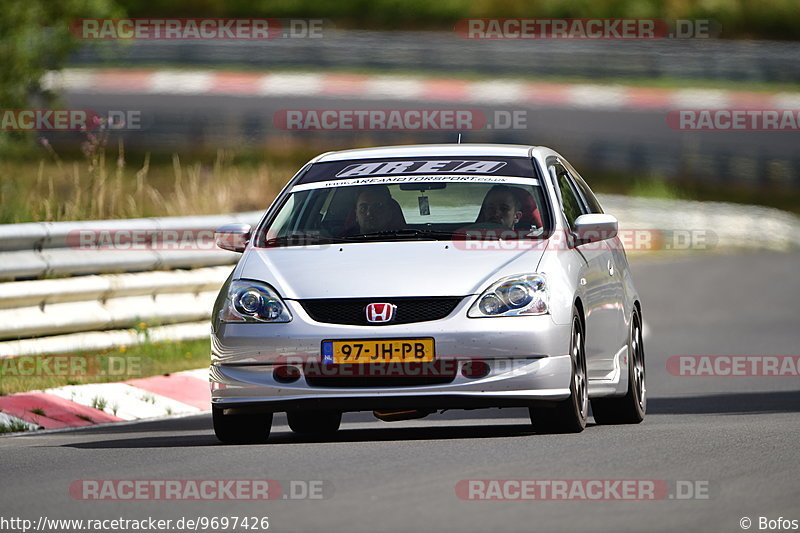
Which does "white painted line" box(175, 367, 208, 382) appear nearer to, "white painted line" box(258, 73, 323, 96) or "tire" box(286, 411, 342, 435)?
"tire" box(286, 411, 342, 435)

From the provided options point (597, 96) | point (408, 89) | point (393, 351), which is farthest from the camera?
point (408, 89)

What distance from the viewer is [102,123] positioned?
15711mm

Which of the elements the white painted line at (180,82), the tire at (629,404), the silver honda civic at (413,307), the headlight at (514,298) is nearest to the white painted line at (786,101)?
the white painted line at (180,82)

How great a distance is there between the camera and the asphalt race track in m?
6.88

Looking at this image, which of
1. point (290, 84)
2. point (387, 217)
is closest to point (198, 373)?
point (387, 217)

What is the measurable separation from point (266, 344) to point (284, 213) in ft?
5.10

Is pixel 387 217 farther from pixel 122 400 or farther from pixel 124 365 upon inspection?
pixel 124 365

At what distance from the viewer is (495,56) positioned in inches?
1449

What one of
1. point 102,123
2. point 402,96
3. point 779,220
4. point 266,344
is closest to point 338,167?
point 266,344

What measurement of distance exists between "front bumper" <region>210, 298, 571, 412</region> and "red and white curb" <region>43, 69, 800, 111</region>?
24373 mm

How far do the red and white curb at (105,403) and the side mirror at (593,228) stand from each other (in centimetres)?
362

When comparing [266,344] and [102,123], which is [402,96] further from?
[266,344]

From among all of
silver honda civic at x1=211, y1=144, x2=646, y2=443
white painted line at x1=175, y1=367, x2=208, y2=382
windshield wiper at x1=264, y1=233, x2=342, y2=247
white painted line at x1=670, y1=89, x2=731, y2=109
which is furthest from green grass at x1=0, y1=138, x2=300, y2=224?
white painted line at x1=670, y1=89, x2=731, y2=109

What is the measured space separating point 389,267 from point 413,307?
0.97ft
